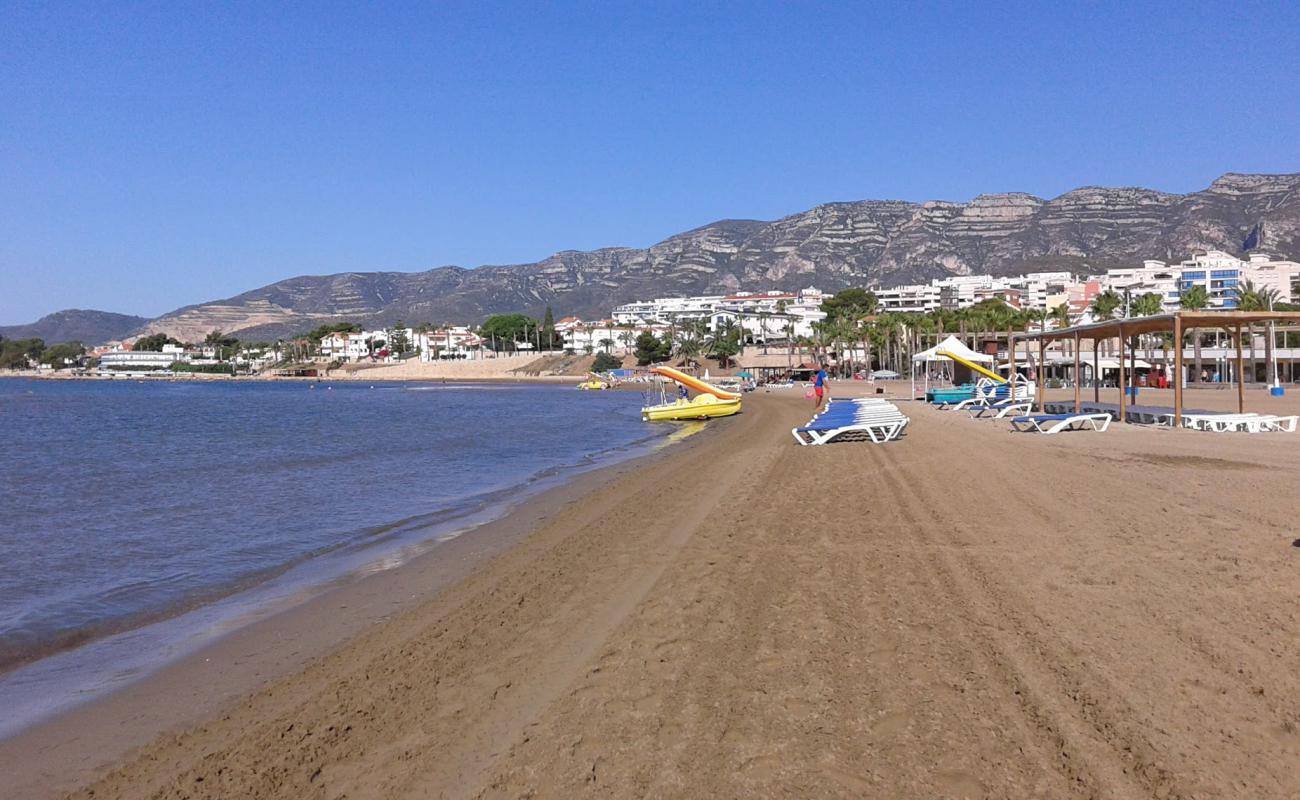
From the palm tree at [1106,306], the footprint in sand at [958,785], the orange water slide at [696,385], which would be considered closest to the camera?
the footprint in sand at [958,785]

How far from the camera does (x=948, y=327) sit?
3243 inches

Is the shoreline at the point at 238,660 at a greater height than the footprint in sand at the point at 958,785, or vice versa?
the footprint in sand at the point at 958,785

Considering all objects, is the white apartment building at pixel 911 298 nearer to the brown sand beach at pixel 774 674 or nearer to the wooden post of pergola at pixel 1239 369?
the wooden post of pergola at pixel 1239 369

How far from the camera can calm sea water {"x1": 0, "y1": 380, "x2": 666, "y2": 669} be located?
9.61m

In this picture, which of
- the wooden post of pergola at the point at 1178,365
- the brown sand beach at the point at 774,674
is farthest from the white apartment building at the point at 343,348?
the brown sand beach at the point at 774,674

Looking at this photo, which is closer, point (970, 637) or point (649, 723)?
point (649, 723)

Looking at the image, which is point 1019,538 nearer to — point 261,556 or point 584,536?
point 584,536

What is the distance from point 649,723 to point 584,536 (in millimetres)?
6299

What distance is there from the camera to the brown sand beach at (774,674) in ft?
13.3

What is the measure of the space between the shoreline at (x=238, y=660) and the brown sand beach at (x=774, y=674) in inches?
1.3

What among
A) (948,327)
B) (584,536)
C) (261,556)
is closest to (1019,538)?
(584,536)

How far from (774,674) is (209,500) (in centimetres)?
1453

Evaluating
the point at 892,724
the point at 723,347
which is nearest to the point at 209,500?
the point at 892,724

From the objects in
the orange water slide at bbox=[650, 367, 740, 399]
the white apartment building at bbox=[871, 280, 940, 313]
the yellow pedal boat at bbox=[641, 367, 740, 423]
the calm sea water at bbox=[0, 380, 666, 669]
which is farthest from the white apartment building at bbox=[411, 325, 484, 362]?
the calm sea water at bbox=[0, 380, 666, 669]
